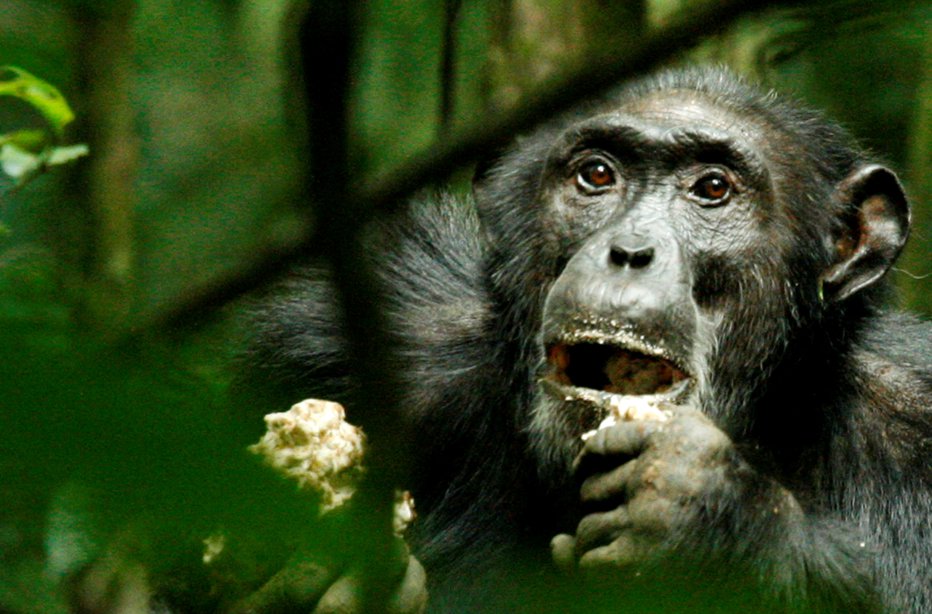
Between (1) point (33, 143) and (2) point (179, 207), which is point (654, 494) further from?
(2) point (179, 207)

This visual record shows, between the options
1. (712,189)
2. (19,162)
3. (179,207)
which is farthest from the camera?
(179,207)

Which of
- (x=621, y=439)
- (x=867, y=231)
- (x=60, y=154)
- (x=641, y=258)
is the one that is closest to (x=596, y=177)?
(x=641, y=258)

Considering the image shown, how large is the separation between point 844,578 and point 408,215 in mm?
2860

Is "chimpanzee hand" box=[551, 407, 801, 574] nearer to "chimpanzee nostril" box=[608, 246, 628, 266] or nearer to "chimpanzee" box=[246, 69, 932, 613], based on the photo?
"chimpanzee" box=[246, 69, 932, 613]

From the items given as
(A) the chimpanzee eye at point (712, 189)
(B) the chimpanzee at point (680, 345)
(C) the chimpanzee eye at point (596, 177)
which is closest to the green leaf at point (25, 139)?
(B) the chimpanzee at point (680, 345)

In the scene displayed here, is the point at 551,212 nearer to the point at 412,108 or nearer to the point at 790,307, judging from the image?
the point at 790,307

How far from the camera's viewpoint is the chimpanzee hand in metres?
3.86

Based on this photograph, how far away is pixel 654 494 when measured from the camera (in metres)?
3.90

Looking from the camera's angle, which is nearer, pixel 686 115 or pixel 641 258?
pixel 641 258

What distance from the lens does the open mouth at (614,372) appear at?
4.54 metres

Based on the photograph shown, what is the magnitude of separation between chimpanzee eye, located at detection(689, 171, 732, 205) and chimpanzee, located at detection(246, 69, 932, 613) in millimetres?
11

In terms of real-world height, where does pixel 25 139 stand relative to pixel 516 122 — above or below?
above

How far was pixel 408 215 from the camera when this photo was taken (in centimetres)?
646

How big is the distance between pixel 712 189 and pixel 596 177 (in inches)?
17.3
